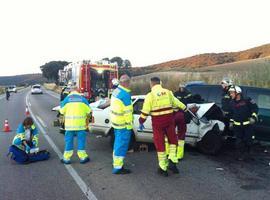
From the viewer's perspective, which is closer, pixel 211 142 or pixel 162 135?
pixel 162 135

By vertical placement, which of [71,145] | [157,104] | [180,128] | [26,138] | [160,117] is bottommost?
[71,145]

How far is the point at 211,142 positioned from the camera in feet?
30.3

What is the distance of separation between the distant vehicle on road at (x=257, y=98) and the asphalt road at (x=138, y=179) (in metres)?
0.65

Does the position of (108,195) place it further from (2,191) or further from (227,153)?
(227,153)

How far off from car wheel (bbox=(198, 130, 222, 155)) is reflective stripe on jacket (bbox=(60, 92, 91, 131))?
2660 millimetres

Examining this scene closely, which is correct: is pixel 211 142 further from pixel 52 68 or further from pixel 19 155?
pixel 52 68

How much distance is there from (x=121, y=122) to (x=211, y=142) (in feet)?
8.32

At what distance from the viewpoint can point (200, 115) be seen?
938 centimetres

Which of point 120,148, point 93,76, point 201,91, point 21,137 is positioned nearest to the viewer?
point 120,148

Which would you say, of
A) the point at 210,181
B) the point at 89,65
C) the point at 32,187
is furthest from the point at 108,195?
the point at 89,65

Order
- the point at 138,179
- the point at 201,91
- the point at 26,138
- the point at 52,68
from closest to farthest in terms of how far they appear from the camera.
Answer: the point at 138,179 < the point at 26,138 < the point at 201,91 < the point at 52,68

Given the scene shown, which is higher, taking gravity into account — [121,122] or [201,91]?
[201,91]

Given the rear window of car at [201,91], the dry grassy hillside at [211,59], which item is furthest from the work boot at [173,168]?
the dry grassy hillside at [211,59]

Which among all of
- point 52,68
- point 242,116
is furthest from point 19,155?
point 52,68
